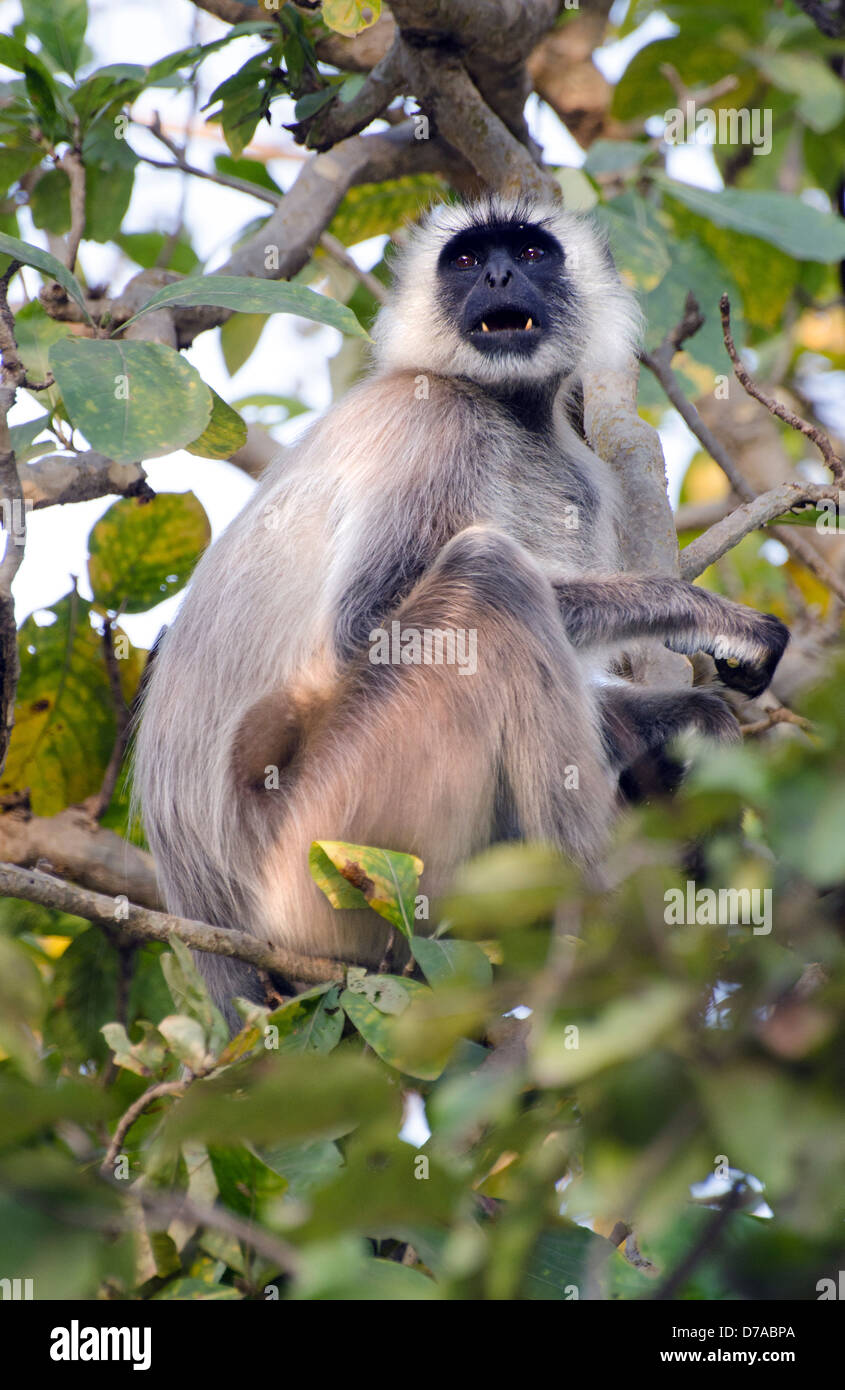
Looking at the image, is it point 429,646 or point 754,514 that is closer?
point 429,646

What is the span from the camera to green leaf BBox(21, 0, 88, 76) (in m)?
3.93

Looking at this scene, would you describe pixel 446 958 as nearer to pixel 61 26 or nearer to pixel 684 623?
pixel 684 623

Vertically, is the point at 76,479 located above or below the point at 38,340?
below

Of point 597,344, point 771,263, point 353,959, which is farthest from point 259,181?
point 353,959

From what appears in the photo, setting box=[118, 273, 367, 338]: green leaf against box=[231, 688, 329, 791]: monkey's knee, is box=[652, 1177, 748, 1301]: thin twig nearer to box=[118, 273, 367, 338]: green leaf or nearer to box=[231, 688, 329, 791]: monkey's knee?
box=[118, 273, 367, 338]: green leaf

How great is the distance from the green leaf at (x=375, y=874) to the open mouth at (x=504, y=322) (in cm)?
209

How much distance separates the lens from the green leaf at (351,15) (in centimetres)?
370

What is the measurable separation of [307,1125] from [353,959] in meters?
2.28

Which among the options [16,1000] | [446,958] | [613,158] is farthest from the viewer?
[613,158]

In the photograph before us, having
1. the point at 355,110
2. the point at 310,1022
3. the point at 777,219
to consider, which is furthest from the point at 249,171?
the point at 310,1022

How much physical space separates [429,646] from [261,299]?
0.94 m

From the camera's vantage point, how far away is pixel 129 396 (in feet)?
8.39

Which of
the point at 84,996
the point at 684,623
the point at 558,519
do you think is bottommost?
the point at 84,996

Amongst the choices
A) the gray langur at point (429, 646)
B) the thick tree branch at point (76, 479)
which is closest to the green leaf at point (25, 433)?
the thick tree branch at point (76, 479)
